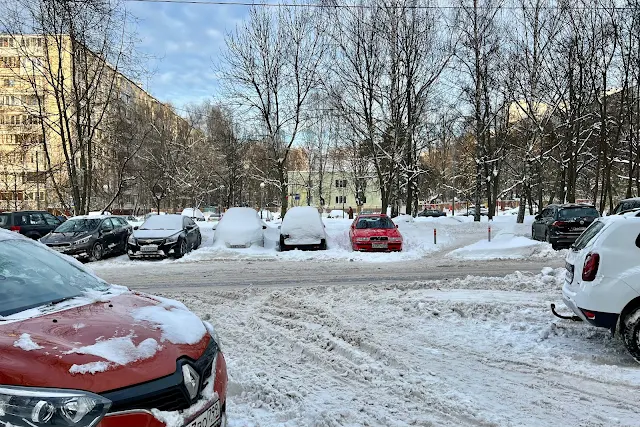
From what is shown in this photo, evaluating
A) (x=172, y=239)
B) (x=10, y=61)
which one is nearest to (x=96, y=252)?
(x=172, y=239)

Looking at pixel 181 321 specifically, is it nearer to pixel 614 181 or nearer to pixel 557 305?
pixel 557 305

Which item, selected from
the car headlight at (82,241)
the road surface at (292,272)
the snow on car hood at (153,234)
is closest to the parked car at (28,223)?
the car headlight at (82,241)

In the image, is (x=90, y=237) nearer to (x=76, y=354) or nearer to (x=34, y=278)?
(x=34, y=278)

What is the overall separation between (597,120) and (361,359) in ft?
103

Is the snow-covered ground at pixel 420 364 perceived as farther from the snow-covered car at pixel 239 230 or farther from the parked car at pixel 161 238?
the snow-covered car at pixel 239 230

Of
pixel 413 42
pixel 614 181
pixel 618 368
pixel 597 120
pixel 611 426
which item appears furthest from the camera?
pixel 614 181

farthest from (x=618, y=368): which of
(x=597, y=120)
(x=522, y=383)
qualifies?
(x=597, y=120)

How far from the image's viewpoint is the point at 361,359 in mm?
5328

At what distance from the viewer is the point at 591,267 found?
17.9 feet

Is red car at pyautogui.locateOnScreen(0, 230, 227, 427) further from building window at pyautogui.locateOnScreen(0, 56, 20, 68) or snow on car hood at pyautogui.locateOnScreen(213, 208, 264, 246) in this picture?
building window at pyautogui.locateOnScreen(0, 56, 20, 68)

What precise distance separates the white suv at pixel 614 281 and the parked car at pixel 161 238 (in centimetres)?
1341

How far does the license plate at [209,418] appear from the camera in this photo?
2599 mm

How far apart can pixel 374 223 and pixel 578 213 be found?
745 cm

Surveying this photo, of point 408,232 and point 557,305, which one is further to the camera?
point 408,232
